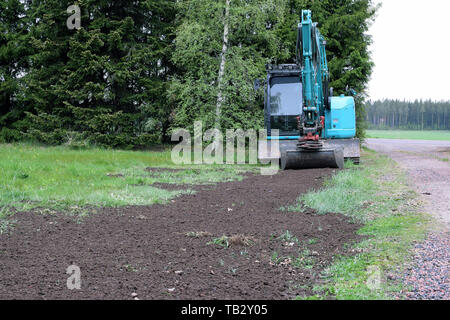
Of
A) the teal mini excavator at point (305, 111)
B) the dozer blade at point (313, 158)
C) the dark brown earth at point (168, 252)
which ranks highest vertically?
the teal mini excavator at point (305, 111)

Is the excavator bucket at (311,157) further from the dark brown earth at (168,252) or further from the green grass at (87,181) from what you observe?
the dark brown earth at (168,252)

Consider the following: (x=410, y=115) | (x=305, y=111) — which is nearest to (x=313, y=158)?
(x=305, y=111)

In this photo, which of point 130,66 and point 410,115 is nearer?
point 130,66

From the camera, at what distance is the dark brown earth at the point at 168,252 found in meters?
3.65

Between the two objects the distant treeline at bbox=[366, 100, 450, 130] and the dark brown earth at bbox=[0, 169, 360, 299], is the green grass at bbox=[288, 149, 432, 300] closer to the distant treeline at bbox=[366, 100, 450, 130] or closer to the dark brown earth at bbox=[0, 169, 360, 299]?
the dark brown earth at bbox=[0, 169, 360, 299]

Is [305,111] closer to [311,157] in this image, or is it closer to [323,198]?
[311,157]

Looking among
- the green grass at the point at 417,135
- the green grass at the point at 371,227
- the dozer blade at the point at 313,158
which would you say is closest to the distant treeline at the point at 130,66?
the dozer blade at the point at 313,158

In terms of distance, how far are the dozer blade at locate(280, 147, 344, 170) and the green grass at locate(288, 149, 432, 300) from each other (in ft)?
8.85

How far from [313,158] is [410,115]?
111 meters

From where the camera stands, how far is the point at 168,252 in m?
4.76

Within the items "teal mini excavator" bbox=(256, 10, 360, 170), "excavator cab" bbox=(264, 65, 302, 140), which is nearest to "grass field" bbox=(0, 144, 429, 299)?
"teal mini excavator" bbox=(256, 10, 360, 170)

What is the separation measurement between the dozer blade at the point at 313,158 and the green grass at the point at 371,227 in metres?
2.70

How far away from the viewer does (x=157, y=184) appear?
34.1 ft
